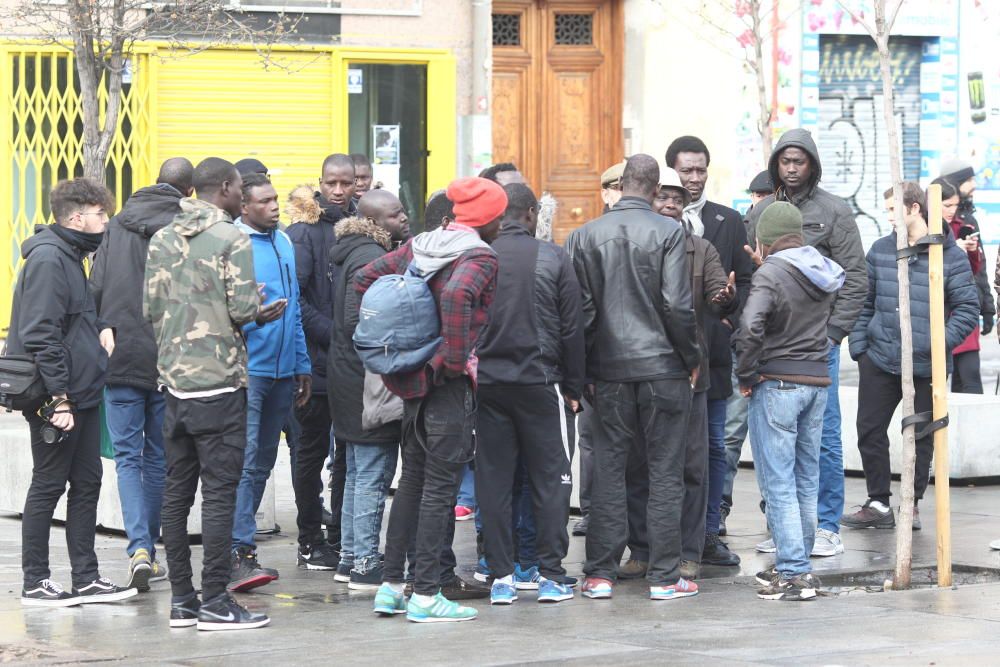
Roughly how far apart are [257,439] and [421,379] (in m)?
1.33

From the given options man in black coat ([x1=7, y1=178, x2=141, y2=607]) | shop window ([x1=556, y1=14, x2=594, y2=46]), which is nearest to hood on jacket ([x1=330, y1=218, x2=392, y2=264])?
man in black coat ([x1=7, y1=178, x2=141, y2=607])

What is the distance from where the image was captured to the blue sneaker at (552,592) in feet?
26.7

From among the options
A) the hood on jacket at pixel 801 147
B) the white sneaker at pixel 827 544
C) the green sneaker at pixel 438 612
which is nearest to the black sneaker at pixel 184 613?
the green sneaker at pixel 438 612

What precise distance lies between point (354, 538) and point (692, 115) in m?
13.5

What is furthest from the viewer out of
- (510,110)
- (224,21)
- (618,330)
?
(510,110)

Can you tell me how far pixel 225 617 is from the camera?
7508 mm

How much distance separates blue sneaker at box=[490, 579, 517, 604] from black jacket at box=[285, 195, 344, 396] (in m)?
1.61

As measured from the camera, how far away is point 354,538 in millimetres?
8445

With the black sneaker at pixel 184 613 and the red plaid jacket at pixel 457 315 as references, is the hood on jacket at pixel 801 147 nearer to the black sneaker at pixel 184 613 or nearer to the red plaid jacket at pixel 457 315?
the red plaid jacket at pixel 457 315

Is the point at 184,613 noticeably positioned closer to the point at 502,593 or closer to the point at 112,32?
the point at 502,593

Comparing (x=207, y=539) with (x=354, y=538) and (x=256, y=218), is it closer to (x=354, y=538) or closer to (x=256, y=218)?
(x=354, y=538)

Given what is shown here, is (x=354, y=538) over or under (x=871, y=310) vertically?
under

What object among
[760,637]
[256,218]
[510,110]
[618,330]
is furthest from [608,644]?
[510,110]

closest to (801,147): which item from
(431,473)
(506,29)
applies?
(431,473)
